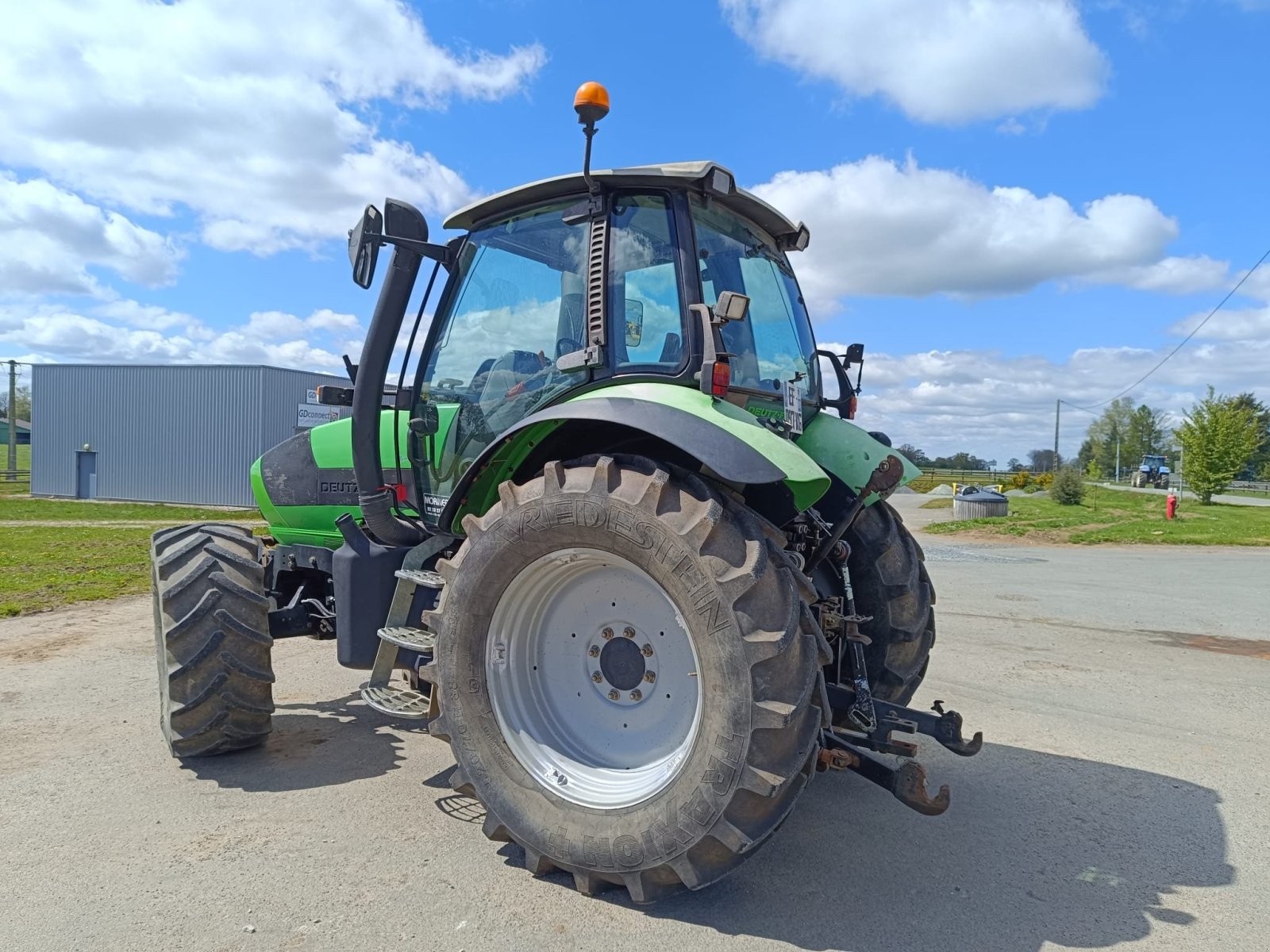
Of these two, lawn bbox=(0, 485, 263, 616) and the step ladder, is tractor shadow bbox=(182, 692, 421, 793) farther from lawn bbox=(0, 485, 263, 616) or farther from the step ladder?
lawn bbox=(0, 485, 263, 616)

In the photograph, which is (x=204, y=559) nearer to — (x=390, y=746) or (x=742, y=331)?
(x=390, y=746)

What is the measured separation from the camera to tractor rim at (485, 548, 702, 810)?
10.3 feet

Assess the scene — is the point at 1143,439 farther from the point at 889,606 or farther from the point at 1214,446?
the point at 889,606

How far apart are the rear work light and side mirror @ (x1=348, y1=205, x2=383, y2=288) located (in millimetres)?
1769

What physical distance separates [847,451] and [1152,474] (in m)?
73.8

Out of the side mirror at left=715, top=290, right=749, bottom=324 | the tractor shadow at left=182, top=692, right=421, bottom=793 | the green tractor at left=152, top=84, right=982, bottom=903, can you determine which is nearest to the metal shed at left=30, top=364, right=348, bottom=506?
the tractor shadow at left=182, top=692, right=421, bottom=793

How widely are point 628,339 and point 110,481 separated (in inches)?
1318

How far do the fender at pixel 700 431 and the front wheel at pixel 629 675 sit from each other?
0.16 m

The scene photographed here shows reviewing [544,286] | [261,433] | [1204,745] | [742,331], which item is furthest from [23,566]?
[261,433]

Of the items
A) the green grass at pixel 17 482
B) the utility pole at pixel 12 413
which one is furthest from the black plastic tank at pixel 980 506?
the utility pole at pixel 12 413

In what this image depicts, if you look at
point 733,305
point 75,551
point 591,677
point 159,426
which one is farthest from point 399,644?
point 159,426

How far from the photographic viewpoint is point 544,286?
4.02m

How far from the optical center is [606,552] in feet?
10.0

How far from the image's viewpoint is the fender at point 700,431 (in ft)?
9.23
